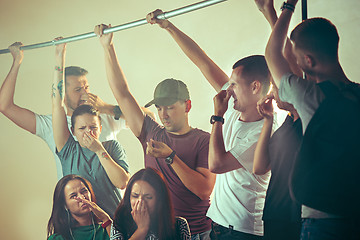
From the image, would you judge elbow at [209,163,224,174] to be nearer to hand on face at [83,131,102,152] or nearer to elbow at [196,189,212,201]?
elbow at [196,189,212,201]

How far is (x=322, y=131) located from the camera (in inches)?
59.5

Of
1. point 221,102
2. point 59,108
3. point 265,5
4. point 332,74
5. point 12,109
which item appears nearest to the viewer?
point 332,74

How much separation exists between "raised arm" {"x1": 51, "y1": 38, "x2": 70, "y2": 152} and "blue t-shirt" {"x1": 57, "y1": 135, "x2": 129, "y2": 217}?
54mm

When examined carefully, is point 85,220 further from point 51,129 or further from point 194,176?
point 194,176

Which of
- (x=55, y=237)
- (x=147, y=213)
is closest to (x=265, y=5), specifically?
(x=147, y=213)

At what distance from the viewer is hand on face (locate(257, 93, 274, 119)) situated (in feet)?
5.62

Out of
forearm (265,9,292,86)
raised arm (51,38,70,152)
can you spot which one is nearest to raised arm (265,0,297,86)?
forearm (265,9,292,86)

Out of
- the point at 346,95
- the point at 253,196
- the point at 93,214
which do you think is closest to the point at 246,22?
the point at 346,95

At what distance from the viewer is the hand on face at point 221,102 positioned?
188 centimetres

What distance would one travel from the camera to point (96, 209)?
242 centimetres

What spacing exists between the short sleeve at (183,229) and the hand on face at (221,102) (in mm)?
597

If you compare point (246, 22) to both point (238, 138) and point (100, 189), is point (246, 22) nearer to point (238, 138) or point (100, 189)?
point (238, 138)

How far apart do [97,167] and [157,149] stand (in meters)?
0.46

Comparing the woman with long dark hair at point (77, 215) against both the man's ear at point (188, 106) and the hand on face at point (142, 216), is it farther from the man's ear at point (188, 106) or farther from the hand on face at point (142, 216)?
the man's ear at point (188, 106)
